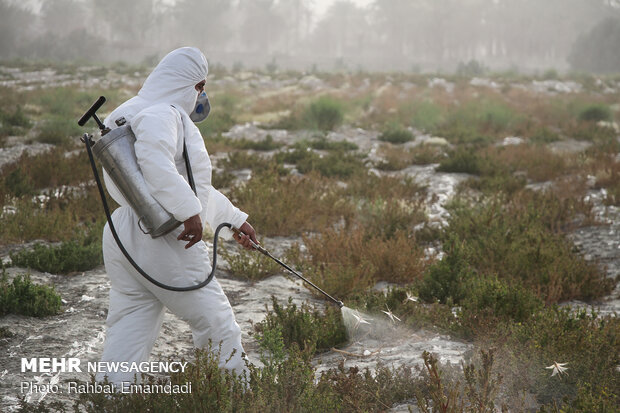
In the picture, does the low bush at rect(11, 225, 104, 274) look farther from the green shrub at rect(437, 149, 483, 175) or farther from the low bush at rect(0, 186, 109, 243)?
the green shrub at rect(437, 149, 483, 175)

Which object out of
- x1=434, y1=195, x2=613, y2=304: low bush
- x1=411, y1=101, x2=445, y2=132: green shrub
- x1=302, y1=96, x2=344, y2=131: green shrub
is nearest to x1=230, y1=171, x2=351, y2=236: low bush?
x1=434, y1=195, x2=613, y2=304: low bush

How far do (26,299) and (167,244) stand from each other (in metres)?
1.94

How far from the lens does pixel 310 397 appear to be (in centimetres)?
226

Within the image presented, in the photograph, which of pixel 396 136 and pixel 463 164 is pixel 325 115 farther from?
pixel 463 164

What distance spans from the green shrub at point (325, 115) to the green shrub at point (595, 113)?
8.29 m

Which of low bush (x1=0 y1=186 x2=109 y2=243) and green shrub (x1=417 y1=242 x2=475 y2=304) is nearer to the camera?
green shrub (x1=417 y1=242 x2=475 y2=304)

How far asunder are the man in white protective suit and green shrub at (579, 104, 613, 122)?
17505mm

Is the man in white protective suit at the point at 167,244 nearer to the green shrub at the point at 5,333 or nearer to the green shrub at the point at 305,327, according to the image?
the green shrub at the point at 305,327

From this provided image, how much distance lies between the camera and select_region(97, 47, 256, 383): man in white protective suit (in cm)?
223

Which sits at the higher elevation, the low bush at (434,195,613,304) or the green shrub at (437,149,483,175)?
the green shrub at (437,149,483,175)

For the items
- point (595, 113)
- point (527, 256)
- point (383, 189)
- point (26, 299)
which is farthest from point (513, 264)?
point (595, 113)

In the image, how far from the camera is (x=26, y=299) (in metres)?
3.68

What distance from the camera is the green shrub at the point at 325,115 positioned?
15234 mm

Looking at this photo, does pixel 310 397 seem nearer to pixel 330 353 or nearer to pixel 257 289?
pixel 330 353
